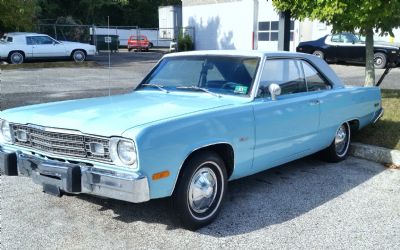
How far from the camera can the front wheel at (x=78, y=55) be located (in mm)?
23750

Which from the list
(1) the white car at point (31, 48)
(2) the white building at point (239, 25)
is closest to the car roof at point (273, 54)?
(1) the white car at point (31, 48)

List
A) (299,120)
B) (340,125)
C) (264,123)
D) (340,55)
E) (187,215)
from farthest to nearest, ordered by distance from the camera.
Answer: (340,55), (340,125), (299,120), (264,123), (187,215)

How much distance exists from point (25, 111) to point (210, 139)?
180 centimetres

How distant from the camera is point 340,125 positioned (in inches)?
236

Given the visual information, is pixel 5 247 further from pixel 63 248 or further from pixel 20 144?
pixel 20 144

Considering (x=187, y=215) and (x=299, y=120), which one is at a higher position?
(x=299, y=120)

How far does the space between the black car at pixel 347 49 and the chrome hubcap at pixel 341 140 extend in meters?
14.7

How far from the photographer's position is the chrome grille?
144 inches

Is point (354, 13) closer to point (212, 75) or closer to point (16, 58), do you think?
point (212, 75)

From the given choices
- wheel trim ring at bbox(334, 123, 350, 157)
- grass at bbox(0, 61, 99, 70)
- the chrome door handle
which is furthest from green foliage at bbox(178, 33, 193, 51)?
the chrome door handle

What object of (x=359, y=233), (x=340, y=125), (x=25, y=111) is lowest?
(x=359, y=233)

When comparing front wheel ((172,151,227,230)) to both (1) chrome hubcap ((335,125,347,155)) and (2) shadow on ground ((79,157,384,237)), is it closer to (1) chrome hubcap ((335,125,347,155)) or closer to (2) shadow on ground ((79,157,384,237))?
(2) shadow on ground ((79,157,384,237))

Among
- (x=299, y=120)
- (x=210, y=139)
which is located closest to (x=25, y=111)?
(x=210, y=139)

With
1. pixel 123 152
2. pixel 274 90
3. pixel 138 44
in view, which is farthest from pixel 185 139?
pixel 138 44
